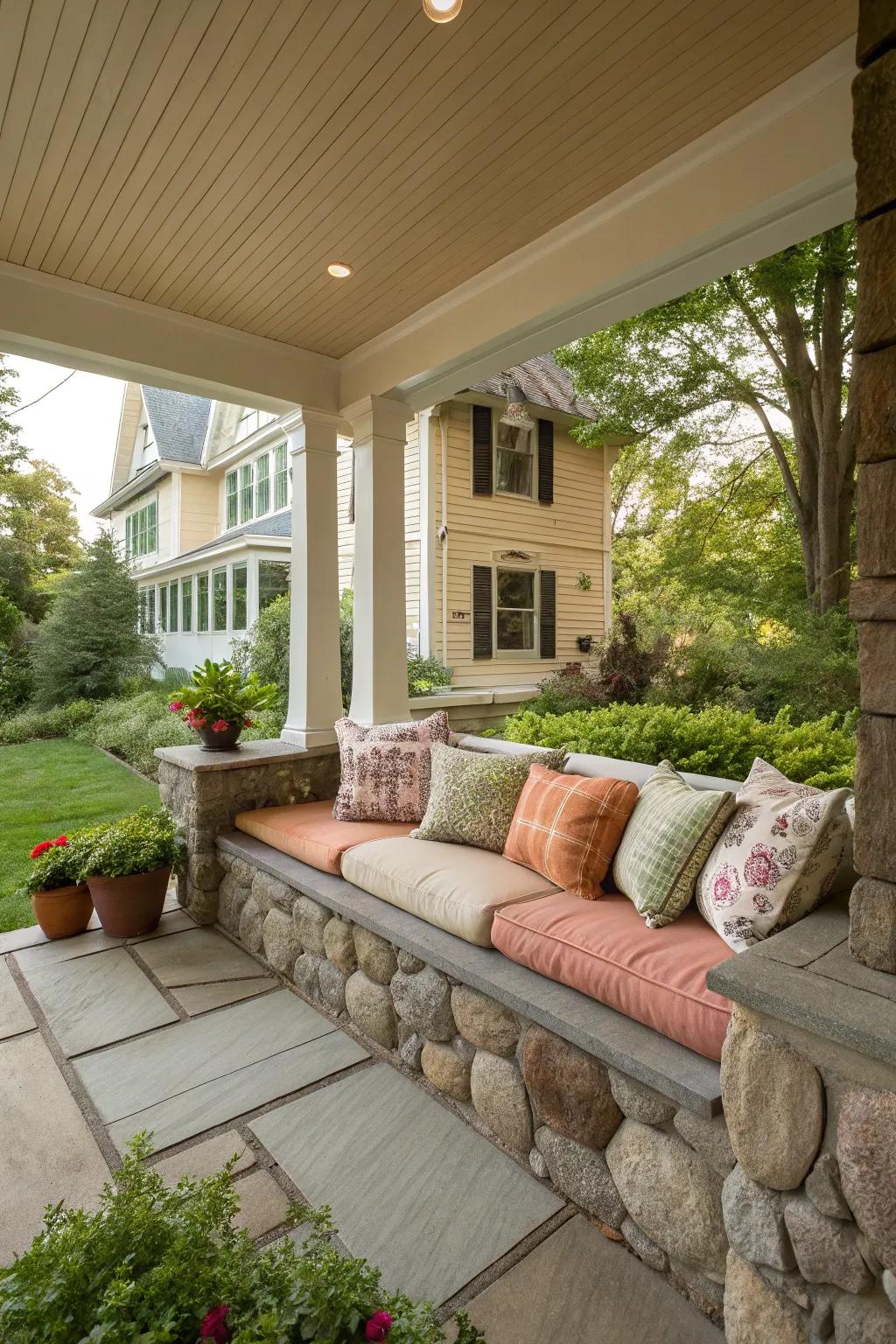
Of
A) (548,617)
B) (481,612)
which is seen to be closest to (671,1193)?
(481,612)

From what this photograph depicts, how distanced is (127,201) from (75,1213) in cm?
302

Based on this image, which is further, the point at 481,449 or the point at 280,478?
the point at 280,478

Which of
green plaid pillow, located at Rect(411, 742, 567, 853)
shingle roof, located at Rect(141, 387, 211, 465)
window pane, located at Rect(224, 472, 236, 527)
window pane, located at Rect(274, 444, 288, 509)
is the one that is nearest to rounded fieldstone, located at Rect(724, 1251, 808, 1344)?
green plaid pillow, located at Rect(411, 742, 567, 853)

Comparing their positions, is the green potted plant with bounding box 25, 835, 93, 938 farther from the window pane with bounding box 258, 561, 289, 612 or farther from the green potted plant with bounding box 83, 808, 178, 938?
the window pane with bounding box 258, 561, 289, 612

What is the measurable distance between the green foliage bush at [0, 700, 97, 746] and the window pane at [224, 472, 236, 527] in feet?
13.5

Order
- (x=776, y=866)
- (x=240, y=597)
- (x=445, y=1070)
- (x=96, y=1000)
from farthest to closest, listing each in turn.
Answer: (x=240, y=597) → (x=96, y=1000) → (x=445, y=1070) → (x=776, y=866)

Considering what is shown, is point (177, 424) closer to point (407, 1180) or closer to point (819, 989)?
point (407, 1180)

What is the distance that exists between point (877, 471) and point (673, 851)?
3.68 feet

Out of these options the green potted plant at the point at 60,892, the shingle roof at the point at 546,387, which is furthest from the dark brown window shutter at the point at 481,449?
the green potted plant at the point at 60,892

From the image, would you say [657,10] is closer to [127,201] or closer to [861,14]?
[861,14]

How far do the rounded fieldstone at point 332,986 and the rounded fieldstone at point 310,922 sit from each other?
60mm

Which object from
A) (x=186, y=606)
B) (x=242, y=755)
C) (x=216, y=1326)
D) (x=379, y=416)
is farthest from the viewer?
(x=186, y=606)

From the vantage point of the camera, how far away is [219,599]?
33.3ft

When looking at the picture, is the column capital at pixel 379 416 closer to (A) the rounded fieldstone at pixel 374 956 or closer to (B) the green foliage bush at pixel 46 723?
(A) the rounded fieldstone at pixel 374 956
